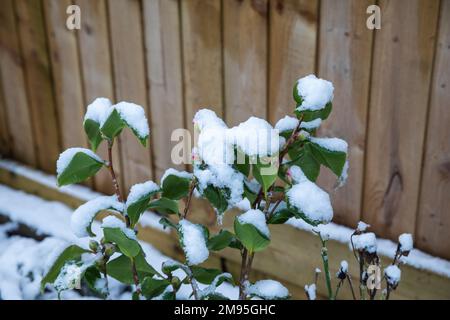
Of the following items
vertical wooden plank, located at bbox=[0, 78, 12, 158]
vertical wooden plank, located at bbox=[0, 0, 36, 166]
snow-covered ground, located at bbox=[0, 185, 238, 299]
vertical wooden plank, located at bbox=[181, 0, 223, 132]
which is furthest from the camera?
vertical wooden plank, located at bbox=[0, 78, 12, 158]

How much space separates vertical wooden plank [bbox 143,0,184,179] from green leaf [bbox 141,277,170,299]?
3.07ft

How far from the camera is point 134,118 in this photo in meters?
1.15

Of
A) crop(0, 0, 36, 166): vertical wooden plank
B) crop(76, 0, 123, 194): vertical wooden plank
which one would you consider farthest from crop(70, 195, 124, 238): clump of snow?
crop(0, 0, 36, 166): vertical wooden plank

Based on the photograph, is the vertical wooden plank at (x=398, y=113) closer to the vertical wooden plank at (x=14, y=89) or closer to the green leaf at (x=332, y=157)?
the green leaf at (x=332, y=157)

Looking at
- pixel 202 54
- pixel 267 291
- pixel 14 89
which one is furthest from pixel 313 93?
pixel 14 89

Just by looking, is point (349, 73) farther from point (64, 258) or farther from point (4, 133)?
point (4, 133)

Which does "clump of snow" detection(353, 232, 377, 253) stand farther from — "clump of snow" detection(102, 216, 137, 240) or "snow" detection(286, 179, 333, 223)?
"clump of snow" detection(102, 216, 137, 240)

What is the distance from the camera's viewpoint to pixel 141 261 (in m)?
1.31

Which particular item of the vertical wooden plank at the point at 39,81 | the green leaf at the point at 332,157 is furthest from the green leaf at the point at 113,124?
the vertical wooden plank at the point at 39,81

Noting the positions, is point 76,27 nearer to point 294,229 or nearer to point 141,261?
point 294,229

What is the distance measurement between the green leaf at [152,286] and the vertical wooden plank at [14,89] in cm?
160

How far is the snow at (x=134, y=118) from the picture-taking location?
3.76 ft

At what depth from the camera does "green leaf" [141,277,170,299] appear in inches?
50.4
